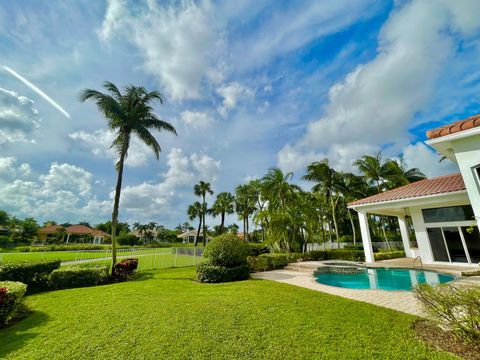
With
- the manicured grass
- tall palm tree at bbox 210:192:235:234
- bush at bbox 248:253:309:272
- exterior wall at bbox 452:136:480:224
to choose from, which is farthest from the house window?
tall palm tree at bbox 210:192:235:234

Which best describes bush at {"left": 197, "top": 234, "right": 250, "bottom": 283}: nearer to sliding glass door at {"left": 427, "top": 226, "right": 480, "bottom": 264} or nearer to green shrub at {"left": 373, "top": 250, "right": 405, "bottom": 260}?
green shrub at {"left": 373, "top": 250, "right": 405, "bottom": 260}

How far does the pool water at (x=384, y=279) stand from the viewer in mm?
9945

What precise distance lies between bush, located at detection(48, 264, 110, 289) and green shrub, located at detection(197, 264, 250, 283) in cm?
483

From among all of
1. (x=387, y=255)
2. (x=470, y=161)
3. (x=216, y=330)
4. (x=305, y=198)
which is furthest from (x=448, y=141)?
(x=305, y=198)

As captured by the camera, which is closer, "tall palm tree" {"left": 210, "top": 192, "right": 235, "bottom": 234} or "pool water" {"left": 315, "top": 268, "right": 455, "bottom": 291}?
"pool water" {"left": 315, "top": 268, "right": 455, "bottom": 291}

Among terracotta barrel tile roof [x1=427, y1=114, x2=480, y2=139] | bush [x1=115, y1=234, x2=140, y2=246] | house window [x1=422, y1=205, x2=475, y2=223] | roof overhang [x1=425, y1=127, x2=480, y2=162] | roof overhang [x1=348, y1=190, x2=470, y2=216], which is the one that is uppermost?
terracotta barrel tile roof [x1=427, y1=114, x2=480, y2=139]

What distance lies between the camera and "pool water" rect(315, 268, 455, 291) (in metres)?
9.95

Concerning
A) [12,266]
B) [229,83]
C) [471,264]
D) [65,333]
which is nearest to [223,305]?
[65,333]

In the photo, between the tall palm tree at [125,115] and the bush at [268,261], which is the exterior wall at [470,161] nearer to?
the bush at [268,261]

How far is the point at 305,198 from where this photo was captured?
2264 centimetres

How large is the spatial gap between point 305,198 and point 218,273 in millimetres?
15224

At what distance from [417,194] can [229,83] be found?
42.7 feet

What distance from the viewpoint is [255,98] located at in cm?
1293

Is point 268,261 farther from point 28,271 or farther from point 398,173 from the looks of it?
point 398,173
